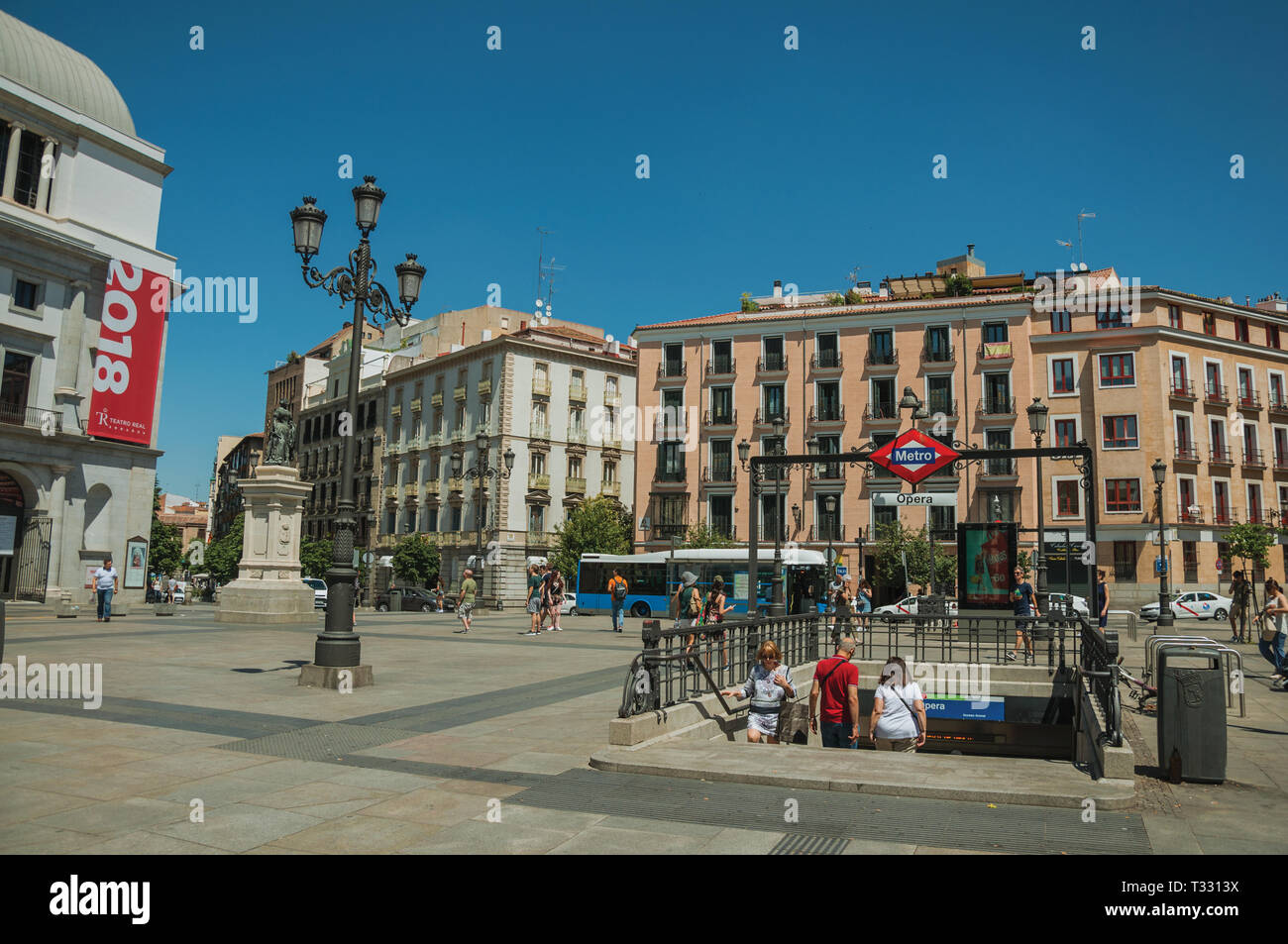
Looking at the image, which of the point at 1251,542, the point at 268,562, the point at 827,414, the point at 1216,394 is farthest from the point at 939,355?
the point at 268,562

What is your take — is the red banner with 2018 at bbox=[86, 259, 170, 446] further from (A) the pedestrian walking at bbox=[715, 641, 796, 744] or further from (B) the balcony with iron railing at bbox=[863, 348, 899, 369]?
(B) the balcony with iron railing at bbox=[863, 348, 899, 369]

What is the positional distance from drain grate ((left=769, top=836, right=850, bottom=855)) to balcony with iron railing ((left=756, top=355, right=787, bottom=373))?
157ft

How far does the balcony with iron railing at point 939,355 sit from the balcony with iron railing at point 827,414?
5297mm

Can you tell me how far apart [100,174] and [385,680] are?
3229 cm

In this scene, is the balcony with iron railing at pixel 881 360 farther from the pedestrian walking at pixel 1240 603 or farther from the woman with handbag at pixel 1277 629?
the woman with handbag at pixel 1277 629

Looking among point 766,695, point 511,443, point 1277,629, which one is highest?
point 511,443

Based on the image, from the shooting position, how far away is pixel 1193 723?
7.35m

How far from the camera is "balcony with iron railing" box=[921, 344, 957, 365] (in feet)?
160

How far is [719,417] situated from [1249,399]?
29881mm

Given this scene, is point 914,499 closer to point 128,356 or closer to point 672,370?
point 128,356

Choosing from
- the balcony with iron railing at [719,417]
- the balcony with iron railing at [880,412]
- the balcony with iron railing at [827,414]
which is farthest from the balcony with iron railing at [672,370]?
the balcony with iron railing at [880,412]

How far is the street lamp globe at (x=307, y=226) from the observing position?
1255cm

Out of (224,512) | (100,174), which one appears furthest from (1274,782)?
(224,512)

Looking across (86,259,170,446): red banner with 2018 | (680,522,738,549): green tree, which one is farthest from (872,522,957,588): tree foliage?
(86,259,170,446): red banner with 2018
